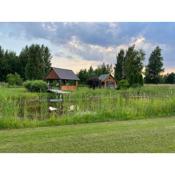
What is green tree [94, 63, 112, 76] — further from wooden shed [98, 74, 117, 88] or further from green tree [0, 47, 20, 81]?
green tree [0, 47, 20, 81]

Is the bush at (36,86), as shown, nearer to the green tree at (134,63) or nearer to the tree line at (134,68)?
the tree line at (134,68)

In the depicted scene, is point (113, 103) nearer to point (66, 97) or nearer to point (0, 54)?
point (66, 97)

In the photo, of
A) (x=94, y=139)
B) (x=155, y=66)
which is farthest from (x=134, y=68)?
(x=94, y=139)
